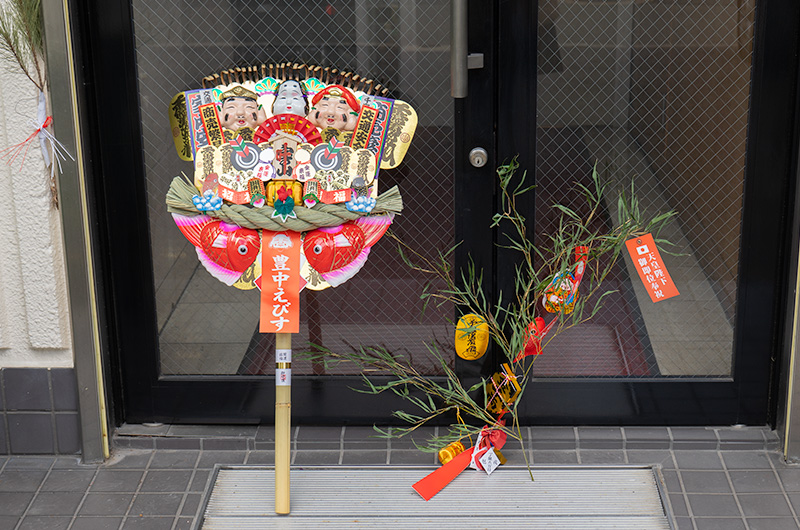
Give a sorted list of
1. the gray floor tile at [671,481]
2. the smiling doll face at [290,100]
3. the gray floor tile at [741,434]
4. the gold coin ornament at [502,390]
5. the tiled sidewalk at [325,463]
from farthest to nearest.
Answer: the gray floor tile at [741,434] < the gold coin ornament at [502,390] < the gray floor tile at [671,481] < the tiled sidewalk at [325,463] < the smiling doll face at [290,100]

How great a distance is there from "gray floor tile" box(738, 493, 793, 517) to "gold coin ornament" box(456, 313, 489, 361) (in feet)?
3.35

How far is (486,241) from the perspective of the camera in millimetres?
3135

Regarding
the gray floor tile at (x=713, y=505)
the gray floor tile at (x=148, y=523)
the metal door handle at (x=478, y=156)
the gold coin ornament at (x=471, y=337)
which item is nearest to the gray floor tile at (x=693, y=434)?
the gray floor tile at (x=713, y=505)

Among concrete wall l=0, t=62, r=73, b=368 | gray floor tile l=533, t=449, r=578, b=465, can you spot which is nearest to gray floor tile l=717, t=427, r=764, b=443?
gray floor tile l=533, t=449, r=578, b=465

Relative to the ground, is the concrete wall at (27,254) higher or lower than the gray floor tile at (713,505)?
higher

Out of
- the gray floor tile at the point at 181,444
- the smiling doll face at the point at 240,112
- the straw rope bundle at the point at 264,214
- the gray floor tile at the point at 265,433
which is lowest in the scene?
the gray floor tile at the point at 181,444

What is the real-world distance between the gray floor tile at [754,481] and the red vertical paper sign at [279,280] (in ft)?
5.36

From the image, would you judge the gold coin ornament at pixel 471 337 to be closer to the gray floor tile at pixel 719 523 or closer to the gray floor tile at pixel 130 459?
the gray floor tile at pixel 719 523

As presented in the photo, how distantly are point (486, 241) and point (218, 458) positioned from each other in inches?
50.6

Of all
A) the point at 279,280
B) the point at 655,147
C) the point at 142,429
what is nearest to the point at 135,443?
the point at 142,429

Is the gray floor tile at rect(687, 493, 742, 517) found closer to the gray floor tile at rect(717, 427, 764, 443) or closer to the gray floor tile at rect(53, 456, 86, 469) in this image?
the gray floor tile at rect(717, 427, 764, 443)

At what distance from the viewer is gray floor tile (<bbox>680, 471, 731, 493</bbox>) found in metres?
2.99

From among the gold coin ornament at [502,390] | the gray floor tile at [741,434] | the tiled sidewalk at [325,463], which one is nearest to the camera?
the tiled sidewalk at [325,463]

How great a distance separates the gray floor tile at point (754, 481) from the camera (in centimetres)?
298
